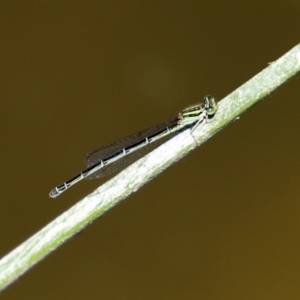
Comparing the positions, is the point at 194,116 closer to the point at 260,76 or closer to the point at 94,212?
the point at 260,76

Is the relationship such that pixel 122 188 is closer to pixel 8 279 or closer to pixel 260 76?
pixel 8 279

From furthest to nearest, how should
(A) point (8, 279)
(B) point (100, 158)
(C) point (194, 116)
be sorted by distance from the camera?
(B) point (100, 158) → (C) point (194, 116) → (A) point (8, 279)

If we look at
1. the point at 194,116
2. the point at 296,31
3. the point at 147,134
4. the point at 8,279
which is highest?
the point at 296,31

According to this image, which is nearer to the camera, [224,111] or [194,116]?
[224,111]

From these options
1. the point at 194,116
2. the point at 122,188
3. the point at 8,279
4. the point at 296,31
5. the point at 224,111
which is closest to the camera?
the point at 8,279

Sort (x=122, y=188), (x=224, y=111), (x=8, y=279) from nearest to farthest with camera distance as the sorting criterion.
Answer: (x=8, y=279) → (x=122, y=188) → (x=224, y=111)

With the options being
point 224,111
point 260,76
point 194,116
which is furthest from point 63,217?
point 194,116

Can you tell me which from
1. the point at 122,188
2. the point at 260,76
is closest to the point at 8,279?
the point at 122,188

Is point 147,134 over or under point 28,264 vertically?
over

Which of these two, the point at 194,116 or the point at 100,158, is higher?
the point at 100,158
